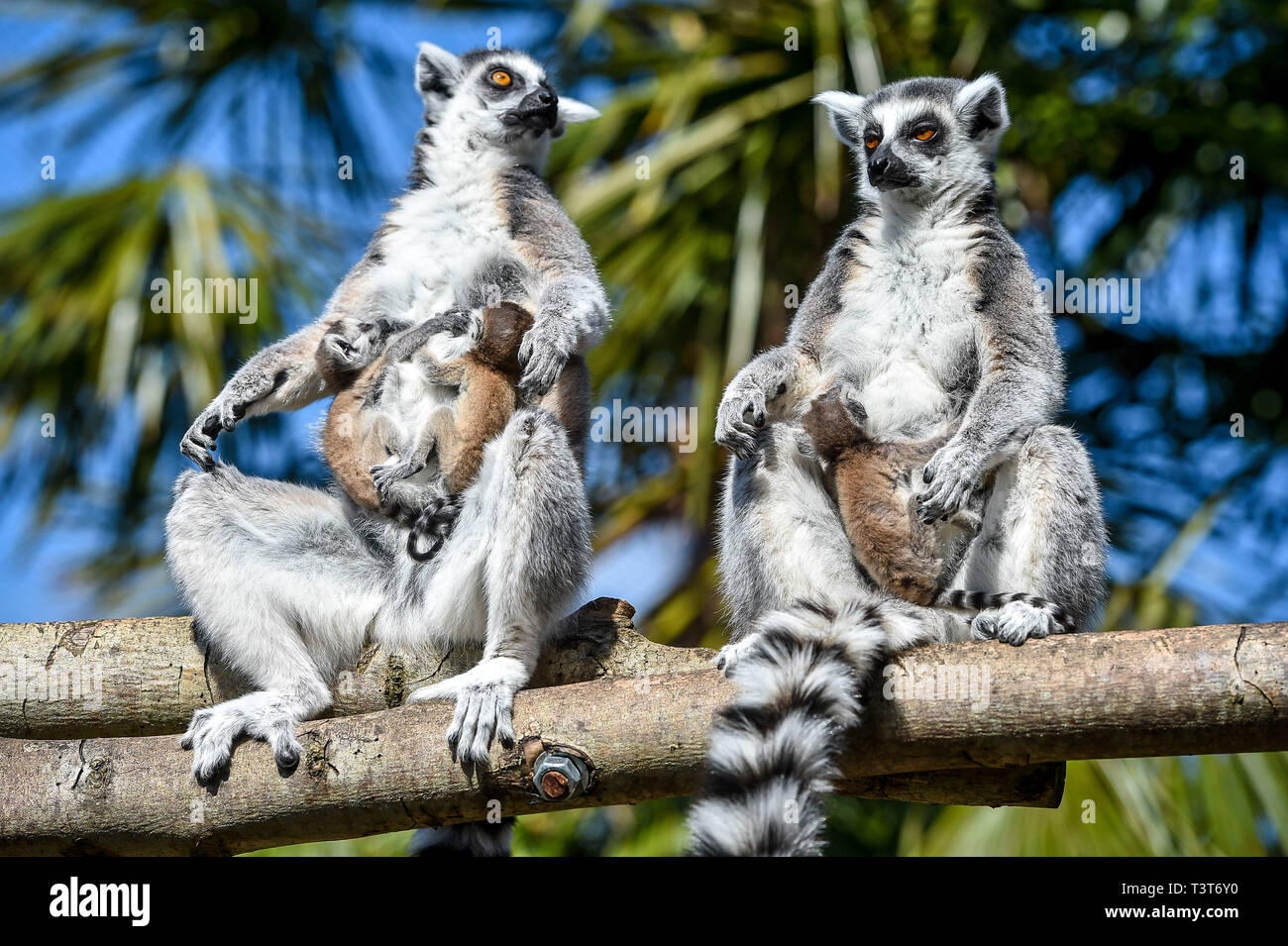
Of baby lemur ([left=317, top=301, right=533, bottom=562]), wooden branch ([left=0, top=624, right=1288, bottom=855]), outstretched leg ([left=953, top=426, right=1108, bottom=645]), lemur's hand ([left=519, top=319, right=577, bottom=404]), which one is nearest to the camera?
wooden branch ([left=0, top=624, right=1288, bottom=855])

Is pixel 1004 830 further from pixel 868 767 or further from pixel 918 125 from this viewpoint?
pixel 918 125

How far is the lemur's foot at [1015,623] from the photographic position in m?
3.77

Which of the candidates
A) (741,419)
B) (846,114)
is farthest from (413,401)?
(846,114)

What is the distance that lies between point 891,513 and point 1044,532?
51 centimetres

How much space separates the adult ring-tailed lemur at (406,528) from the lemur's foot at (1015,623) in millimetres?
1372

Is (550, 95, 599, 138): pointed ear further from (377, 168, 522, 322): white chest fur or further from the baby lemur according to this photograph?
the baby lemur

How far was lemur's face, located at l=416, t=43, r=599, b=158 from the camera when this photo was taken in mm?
5441

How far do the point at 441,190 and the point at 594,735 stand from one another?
2675 millimetres

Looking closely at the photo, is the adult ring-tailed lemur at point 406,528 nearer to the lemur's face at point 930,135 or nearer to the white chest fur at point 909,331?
the white chest fur at point 909,331

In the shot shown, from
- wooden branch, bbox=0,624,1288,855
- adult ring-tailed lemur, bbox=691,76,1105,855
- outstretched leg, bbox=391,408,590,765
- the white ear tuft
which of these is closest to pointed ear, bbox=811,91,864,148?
adult ring-tailed lemur, bbox=691,76,1105,855

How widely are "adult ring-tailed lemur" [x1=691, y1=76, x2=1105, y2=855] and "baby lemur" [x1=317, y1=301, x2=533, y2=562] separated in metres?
0.89

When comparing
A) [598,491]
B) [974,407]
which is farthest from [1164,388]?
[974,407]

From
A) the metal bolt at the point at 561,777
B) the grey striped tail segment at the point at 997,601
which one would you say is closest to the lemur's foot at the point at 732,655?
the metal bolt at the point at 561,777

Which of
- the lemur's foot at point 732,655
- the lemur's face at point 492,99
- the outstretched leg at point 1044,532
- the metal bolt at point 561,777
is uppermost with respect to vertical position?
the lemur's face at point 492,99
